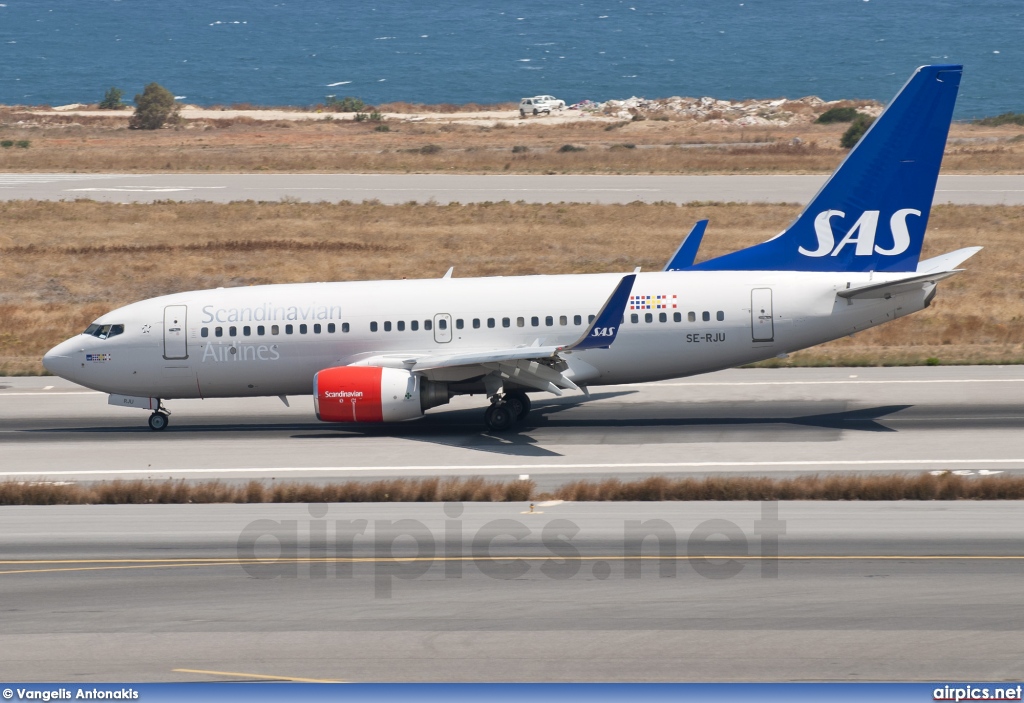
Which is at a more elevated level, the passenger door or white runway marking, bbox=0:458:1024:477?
the passenger door

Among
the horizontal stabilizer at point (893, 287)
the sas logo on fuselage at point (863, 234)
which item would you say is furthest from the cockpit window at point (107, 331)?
the horizontal stabilizer at point (893, 287)

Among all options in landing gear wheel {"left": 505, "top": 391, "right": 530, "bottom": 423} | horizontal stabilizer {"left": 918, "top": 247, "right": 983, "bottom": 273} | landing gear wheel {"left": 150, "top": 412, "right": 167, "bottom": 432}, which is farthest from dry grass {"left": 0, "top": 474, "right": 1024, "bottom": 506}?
horizontal stabilizer {"left": 918, "top": 247, "right": 983, "bottom": 273}

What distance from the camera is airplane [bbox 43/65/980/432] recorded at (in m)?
29.1

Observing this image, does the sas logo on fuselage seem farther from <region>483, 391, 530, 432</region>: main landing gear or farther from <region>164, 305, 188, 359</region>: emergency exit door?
<region>164, 305, 188, 359</region>: emergency exit door

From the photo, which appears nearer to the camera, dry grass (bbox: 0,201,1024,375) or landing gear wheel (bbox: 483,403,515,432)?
landing gear wheel (bbox: 483,403,515,432)

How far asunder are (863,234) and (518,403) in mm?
9442

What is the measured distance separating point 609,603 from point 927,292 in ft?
50.6

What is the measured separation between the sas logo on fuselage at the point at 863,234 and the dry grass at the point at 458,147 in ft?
160

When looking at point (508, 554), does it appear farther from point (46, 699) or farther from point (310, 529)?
point (46, 699)

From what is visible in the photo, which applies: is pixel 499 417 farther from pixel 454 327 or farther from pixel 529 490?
pixel 529 490

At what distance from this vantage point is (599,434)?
29.5 m

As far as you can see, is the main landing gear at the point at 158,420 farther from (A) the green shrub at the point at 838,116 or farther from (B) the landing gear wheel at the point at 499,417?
(A) the green shrub at the point at 838,116

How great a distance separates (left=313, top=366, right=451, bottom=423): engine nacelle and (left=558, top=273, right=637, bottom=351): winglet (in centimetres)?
397

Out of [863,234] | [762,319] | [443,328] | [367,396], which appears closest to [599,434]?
[443,328]
